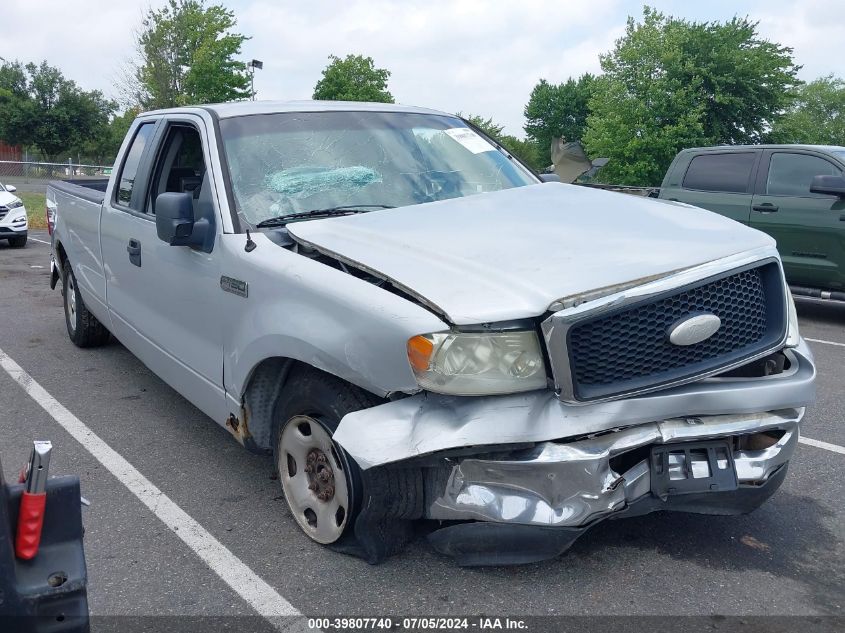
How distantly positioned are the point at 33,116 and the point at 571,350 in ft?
199

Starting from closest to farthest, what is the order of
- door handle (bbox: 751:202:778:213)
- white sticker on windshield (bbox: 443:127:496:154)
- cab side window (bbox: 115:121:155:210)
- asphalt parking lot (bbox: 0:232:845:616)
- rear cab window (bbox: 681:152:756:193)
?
1. asphalt parking lot (bbox: 0:232:845:616)
2. white sticker on windshield (bbox: 443:127:496:154)
3. cab side window (bbox: 115:121:155:210)
4. door handle (bbox: 751:202:778:213)
5. rear cab window (bbox: 681:152:756:193)

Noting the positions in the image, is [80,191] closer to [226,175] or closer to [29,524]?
[226,175]

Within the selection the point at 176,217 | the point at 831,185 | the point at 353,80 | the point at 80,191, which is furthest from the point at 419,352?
the point at 353,80

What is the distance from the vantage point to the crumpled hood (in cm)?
284

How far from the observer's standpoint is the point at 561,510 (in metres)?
2.83

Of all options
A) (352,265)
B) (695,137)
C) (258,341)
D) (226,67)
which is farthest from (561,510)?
(226,67)

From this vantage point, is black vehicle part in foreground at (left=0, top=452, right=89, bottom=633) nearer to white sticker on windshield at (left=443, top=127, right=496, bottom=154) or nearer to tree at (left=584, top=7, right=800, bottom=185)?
white sticker on windshield at (left=443, top=127, right=496, bottom=154)

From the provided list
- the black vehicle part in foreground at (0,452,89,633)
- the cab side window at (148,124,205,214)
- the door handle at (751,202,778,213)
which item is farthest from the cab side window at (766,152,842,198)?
the black vehicle part in foreground at (0,452,89,633)

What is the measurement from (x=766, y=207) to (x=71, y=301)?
7038mm

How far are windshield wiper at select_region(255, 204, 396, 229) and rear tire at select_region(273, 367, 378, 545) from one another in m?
0.72

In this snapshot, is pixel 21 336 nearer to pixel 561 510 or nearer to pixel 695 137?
pixel 561 510

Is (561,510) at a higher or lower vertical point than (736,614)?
higher

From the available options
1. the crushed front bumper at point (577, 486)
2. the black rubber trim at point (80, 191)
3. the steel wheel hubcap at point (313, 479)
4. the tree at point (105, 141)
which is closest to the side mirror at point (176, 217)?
the steel wheel hubcap at point (313, 479)

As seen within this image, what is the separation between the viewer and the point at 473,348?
2.78 meters
